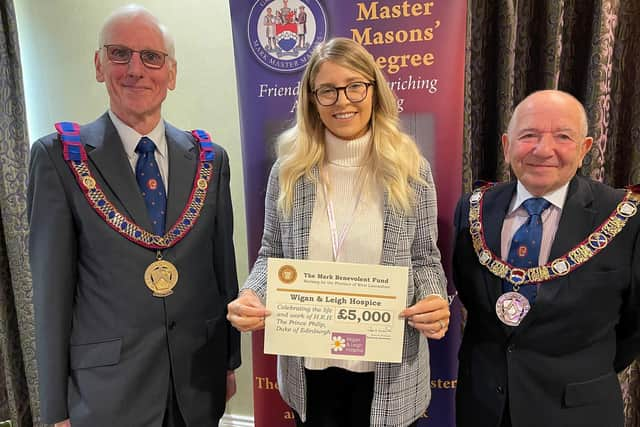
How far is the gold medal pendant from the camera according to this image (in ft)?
4.87

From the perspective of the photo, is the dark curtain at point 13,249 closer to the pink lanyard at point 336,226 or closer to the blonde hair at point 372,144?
the blonde hair at point 372,144

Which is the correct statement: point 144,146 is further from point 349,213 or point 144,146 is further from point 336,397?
point 336,397

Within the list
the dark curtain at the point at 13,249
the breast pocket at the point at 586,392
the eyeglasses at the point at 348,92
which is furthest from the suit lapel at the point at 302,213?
the dark curtain at the point at 13,249

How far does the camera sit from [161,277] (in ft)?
4.92

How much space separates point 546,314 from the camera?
1.42 metres

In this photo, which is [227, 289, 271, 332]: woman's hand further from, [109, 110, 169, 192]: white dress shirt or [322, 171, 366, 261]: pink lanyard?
[109, 110, 169, 192]: white dress shirt

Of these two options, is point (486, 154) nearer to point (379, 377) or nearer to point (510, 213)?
point (510, 213)

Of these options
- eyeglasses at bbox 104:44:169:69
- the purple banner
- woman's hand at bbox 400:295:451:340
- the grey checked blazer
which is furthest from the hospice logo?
woman's hand at bbox 400:295:451:340

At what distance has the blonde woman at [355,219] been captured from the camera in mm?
1441

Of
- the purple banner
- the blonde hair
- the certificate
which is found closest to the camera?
the certificate

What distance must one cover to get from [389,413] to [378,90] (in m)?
1.04

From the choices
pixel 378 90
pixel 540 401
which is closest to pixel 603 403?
pixel 540 401

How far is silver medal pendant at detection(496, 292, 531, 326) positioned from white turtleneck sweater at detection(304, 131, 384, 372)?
0.43 metres

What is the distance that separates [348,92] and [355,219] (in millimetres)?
407
